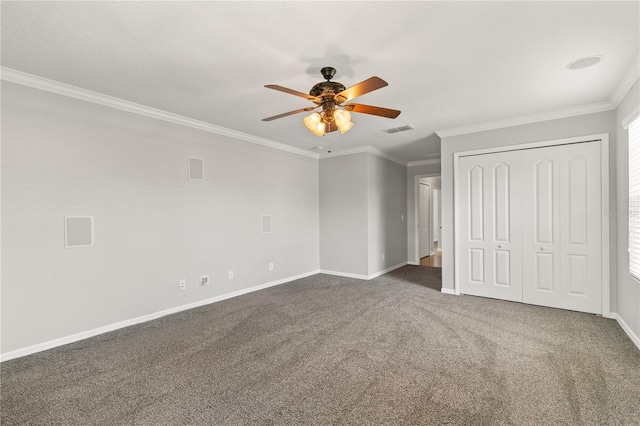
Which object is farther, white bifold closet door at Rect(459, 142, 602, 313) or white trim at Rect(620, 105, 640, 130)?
white bifold closet door at Rect(459, 142, 602, 313)

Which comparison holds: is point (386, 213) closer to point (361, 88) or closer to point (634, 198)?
point (634, 198)

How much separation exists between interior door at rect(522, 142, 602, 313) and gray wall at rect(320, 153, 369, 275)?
2.61 m

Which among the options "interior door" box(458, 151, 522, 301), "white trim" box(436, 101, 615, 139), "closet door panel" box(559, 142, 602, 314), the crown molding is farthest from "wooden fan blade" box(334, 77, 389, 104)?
"closet door panel" box(559, 142, 602, 314)

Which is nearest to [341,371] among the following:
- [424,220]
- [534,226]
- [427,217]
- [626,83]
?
[534,226]

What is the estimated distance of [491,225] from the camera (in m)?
4.30

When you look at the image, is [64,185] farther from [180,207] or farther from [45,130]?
[180,207]

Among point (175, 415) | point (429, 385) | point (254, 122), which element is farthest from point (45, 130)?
point (429, 385)

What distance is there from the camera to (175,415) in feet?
6.30

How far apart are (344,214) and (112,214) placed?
3.93 meters

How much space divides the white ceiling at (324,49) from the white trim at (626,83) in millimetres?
41

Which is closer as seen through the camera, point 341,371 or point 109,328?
point 341,371

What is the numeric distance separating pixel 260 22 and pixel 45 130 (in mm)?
2487

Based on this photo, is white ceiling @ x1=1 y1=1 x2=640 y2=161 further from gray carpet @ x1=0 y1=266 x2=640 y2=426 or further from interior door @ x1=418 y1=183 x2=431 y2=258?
interior door @ x1=418 y1=183 x2=431 y2=258

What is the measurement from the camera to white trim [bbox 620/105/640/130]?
2.71m
